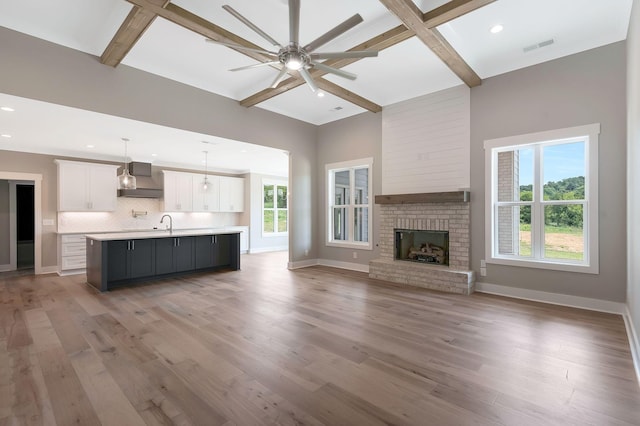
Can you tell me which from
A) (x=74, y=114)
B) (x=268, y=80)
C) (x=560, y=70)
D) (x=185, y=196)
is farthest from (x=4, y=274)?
(x=560, y=70)

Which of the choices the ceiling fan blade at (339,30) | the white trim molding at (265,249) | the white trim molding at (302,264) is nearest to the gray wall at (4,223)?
the white trim molding at (265,249)

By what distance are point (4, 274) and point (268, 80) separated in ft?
23.2

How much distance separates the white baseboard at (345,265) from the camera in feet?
21.3

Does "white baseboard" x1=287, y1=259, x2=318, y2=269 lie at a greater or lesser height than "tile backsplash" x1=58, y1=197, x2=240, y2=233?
lesser

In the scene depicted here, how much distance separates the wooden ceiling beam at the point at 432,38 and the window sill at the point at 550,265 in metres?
2.79

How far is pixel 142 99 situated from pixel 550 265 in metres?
6.26

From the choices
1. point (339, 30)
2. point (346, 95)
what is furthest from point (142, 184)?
point (339, 30)

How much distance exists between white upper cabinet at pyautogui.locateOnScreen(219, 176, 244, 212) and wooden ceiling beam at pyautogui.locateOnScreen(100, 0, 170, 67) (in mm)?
5864

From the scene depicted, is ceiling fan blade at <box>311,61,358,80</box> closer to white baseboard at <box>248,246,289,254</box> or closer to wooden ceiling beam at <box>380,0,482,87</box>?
wooden ceiling beam at <box>380,0,482,87</box>

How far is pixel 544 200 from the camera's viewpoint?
4406mm

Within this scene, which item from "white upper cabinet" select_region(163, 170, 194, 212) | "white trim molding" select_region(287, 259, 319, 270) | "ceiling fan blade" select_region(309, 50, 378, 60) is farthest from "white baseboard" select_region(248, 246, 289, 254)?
"ceiling fan blade" select_region(309, 50, 378, 60)

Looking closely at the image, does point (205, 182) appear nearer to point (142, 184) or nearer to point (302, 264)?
point (142, 184)

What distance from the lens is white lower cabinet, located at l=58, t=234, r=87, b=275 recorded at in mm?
6520

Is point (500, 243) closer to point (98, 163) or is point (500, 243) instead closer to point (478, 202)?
point (478, 202)
